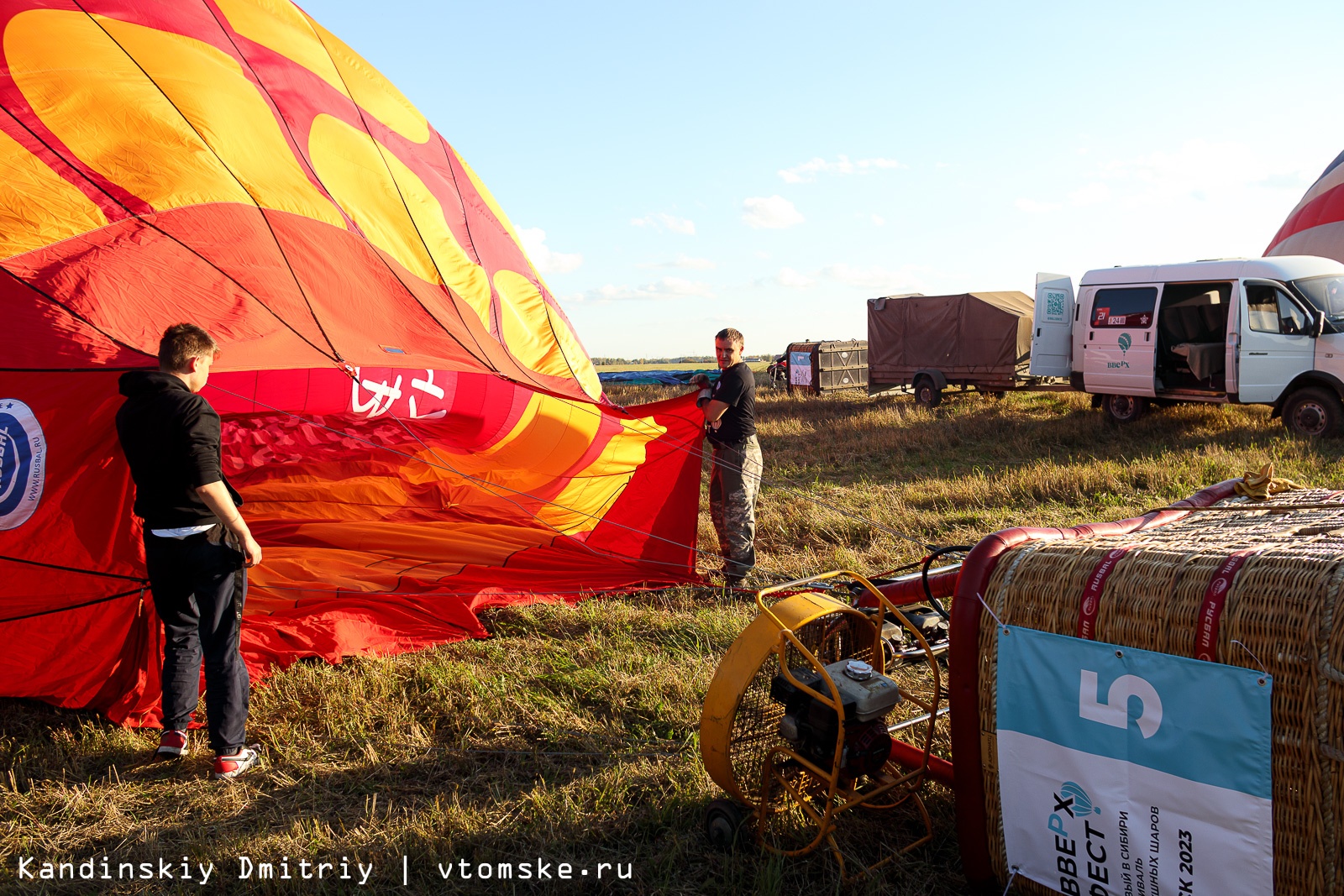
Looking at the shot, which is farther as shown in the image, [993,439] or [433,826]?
[993,439]

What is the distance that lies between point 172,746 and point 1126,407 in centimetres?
1196

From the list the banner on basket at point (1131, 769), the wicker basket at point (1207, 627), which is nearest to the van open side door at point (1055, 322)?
the wicker basket at point (1207, 627)

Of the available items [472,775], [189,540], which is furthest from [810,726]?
[189,540]

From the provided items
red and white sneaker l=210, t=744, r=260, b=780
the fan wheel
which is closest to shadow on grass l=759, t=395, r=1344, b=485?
the fan wheel

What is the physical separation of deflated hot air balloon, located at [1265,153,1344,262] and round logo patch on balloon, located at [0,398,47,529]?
17195 millimetres

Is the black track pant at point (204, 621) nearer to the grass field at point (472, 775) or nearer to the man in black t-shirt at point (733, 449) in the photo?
the grass field at point (472, 775)

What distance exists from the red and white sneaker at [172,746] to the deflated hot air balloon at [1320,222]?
1704 centimetres

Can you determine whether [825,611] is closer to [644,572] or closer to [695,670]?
[695,670]

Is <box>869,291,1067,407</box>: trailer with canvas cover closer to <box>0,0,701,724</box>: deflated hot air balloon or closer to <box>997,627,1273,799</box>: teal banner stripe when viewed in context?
<box>0,0,701,724</box>: deflated hot air balloon

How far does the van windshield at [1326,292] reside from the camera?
10.2m

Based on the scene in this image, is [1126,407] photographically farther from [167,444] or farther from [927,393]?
[167,444]

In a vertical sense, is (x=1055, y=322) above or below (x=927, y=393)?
above

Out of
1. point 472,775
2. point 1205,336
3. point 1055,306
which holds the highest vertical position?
point 1055,306

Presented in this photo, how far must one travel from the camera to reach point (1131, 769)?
77.1 inches
